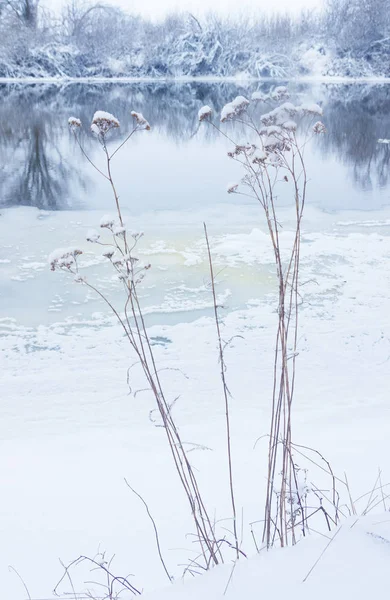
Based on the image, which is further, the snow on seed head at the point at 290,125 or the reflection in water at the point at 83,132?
the reflection in water at the point at 83,132

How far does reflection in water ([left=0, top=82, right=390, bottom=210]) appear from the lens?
710 cm

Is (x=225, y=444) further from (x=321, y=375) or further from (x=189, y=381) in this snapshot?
(x=321, y=375)

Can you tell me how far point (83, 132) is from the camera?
10859 mm

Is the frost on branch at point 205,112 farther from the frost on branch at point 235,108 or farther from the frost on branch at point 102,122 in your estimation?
the frost on branch at point 102,122

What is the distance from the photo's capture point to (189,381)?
2652 mm

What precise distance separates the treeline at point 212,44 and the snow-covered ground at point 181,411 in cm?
2691

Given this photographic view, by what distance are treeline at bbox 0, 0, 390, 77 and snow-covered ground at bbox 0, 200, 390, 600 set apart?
26.9 meters

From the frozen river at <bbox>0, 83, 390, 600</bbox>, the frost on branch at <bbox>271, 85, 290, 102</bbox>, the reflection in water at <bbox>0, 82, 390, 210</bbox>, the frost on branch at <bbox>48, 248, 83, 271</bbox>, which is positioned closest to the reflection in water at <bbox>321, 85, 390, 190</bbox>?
the reflection in water at <bbox>0, 82, 390, 210</bbox>

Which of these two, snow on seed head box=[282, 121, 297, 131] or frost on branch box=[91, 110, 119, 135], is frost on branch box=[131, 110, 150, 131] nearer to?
frost on branch box=[91, 110, 119, 135]

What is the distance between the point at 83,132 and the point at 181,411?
9.50 m

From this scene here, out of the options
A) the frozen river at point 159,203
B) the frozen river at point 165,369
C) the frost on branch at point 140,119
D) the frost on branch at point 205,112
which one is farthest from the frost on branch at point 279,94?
the frozen river at point 165,369

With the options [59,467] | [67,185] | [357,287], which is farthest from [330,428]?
[67,185]

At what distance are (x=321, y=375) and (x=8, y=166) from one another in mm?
6563

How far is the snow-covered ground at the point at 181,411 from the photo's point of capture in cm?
133
